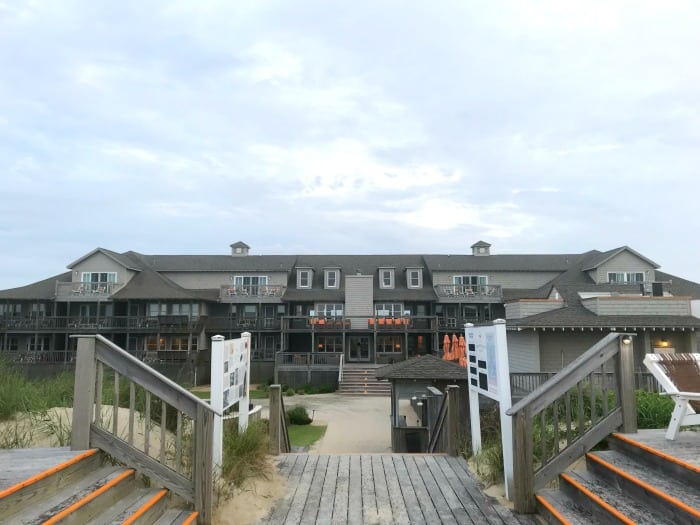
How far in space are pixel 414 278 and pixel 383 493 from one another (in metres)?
33.0

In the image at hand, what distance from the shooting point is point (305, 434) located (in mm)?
15305

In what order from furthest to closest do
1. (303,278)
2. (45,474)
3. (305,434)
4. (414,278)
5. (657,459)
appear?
1. (414,278)
2. (303,278)
3. (305,434)
4. (657,459)
5. (45,474)

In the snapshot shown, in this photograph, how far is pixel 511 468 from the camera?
16.3ft

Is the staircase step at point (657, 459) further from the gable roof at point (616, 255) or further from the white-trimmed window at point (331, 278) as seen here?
the white-trimmed window at point (331, 278)

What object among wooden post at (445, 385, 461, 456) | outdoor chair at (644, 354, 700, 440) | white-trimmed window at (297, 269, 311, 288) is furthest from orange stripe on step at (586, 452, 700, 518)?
white-trimmed window at (297, 269, 311, 288)

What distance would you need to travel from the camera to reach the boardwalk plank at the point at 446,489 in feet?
15.1

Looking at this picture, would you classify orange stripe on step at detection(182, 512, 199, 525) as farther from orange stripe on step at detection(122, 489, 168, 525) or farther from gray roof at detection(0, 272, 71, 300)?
gray roof at detection(0, 272, 71, 300)

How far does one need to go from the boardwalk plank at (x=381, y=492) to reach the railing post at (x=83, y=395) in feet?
9.76

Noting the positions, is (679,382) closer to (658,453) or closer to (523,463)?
(658,453)

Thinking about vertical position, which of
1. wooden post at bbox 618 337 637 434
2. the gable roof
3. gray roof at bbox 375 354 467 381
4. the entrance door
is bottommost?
the entrance door

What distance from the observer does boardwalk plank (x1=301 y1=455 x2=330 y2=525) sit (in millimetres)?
4586

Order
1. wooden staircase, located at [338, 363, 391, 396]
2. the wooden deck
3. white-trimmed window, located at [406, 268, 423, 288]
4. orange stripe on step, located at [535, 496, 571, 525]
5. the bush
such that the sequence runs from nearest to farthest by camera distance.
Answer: the wooden deck → orange stripe on step, located at [535, 496, 571, 525] → the bush → wooden staircase, located at [338, 363, 391, 396] → white-trimmed window, located at [406, 268, 423, 288]

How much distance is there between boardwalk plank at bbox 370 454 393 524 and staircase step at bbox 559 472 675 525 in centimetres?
184

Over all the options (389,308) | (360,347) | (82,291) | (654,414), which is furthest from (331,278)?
(654,414)
